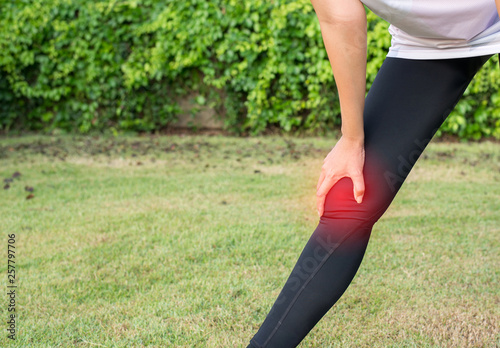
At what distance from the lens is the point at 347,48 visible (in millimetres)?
1106

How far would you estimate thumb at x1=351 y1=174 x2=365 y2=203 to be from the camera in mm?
1201

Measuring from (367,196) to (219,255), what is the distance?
1.51 meters

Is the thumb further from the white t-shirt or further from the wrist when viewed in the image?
the white t-shirt

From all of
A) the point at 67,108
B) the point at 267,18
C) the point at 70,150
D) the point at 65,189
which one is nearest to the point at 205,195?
the point at 65,189

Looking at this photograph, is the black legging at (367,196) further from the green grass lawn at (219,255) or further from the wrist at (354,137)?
the green grass lawn at (219,255)

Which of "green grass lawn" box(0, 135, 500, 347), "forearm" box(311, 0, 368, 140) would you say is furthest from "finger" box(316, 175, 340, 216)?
"green grass lawn" box(0, 135, 500, 347)

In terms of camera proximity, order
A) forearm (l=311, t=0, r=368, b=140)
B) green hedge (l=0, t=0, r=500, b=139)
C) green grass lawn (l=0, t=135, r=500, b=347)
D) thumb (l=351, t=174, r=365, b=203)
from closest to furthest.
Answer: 1. forearm (l=311, t=0, r=368, b=140)
2. thumb (l=351, t=174, r=365, b=203)
3. green grass lawn (l=0, t=135, r=500, b=347)
4. green hedge (l=0, t=0, r=500, b=139)

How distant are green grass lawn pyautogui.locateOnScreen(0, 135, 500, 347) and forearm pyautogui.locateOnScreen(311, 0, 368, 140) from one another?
100 cm

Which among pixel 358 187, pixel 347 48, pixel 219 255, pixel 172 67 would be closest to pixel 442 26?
pixel 347 48

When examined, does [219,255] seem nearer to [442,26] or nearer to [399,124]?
[399,124]

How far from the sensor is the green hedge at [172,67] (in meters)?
5.84

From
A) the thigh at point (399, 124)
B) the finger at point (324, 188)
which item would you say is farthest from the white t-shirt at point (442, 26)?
the finger at point (324, 188)

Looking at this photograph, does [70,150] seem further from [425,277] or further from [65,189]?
[425,277]

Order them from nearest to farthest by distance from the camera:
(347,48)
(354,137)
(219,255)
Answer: (347,48) → (354,137) → (219,255)
